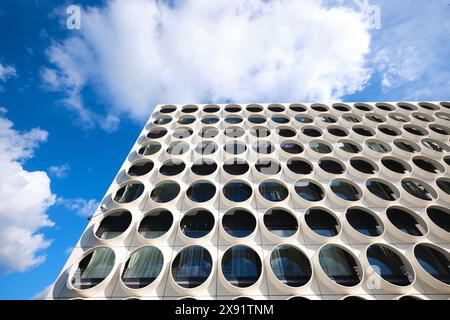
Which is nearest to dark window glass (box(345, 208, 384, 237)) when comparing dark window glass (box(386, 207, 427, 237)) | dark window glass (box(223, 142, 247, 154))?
dark window glass (box(386, 207, 427, 237))

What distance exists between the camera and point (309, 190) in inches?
526

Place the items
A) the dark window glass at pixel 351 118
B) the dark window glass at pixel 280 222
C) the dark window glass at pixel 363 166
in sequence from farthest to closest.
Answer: the dark window glass at pixel 351 118 < the dark window glass at pixel 363 166 < the dark window glass at pixel 280 222

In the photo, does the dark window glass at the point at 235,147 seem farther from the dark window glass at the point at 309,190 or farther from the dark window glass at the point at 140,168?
the dark window glass at the point at 140,168

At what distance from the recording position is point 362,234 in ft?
34.0

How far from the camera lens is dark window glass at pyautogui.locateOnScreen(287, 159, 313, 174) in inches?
578

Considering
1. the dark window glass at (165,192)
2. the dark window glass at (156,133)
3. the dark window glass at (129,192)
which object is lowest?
the dark window glass at (165,192)

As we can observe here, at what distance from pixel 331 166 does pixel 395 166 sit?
4.48m

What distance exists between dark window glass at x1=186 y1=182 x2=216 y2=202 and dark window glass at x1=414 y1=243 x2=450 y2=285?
427 inches

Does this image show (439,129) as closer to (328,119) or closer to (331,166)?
(328,119)

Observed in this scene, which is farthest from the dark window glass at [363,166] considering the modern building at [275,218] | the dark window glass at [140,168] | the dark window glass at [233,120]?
the dark window glass at [140,168]

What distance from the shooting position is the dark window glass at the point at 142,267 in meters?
9.57

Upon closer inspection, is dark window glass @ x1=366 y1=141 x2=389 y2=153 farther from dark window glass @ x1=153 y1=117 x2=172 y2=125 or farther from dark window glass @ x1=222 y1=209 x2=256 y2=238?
dark window glass @ x1=153 y1=117 x2=172 y2=125

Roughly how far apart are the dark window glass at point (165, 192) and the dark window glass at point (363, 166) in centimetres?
1243
